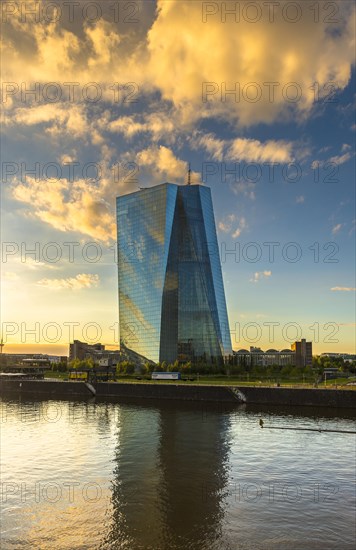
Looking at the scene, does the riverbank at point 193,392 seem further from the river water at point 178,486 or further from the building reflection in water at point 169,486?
the building reflection in water at point 169,486

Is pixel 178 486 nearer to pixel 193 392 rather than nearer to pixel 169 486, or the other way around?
pixel 169 486

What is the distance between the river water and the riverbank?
67.9 ft

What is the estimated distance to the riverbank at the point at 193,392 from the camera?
313ft

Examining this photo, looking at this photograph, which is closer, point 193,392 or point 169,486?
point 169,486

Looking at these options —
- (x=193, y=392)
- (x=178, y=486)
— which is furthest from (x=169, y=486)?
(x=193, y=392)

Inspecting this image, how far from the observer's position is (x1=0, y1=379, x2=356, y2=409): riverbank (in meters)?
95.2

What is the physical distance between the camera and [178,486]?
41.7 m

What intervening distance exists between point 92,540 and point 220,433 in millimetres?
38175

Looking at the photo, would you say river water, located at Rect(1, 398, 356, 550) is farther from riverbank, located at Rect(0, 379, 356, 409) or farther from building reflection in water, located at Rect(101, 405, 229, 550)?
riverbank, located at Rect(0, 379, 356, 409)

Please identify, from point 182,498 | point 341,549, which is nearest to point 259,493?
point 182,498

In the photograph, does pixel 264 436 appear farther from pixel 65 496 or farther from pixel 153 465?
pixel 65 496

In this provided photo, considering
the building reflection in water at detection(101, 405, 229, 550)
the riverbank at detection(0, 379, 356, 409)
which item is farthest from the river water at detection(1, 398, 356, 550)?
the riverbank at detection(0, 379, 356, 409)

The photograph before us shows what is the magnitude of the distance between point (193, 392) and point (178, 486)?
69781 mm

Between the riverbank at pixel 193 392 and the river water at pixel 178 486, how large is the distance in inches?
815
